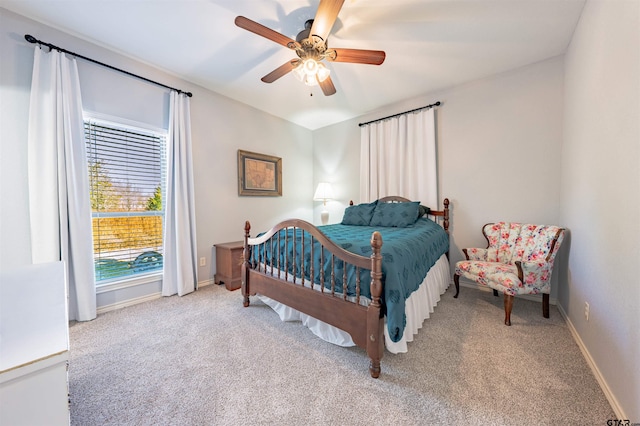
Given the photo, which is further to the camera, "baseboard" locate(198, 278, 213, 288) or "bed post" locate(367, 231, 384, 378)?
"baseboard" locate(198, 278, 213, 288)

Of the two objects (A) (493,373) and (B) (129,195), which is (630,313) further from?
(B) (129,195)

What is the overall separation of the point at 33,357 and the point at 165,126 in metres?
2.86

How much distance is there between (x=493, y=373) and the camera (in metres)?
1.52

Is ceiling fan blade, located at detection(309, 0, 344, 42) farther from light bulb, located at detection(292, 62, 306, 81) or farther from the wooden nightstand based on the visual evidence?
the wooden nightstand

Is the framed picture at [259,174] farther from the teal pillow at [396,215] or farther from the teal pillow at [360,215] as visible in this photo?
the teal pillow at [396,215]

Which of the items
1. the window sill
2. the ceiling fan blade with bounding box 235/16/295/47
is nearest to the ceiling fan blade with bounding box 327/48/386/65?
the ceiling fan blade with bounding box 235/16/295/47

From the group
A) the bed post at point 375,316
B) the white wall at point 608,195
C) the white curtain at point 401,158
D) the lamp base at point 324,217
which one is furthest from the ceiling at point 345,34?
the lamp base at point 324,217

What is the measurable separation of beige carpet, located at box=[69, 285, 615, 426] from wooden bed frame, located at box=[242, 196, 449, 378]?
0.79 feet

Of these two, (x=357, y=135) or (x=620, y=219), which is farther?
(x=357, y=135)

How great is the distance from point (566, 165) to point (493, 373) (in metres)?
2.17

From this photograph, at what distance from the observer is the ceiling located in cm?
188

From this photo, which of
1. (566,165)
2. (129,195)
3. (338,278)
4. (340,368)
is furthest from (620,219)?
(129,195)

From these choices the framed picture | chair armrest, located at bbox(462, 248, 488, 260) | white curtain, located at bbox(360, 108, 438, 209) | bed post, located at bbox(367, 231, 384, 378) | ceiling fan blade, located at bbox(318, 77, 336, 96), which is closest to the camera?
bed post, located at bbox(367, 231, 384, 378)

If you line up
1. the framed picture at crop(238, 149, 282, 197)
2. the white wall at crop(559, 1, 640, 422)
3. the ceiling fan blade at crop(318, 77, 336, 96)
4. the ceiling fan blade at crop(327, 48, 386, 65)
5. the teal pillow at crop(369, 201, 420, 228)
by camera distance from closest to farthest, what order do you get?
the white wall at crop(559, 1, 640, 422) < the ceiling fan blade at crop(327, 48, 386, 65) < the ceiling fan blade at crop(318, 77, 336, 96) < the teal pillow at crop(369, 201, 420, 228) < the framed picture at crop(238, 149, 282, 197)
